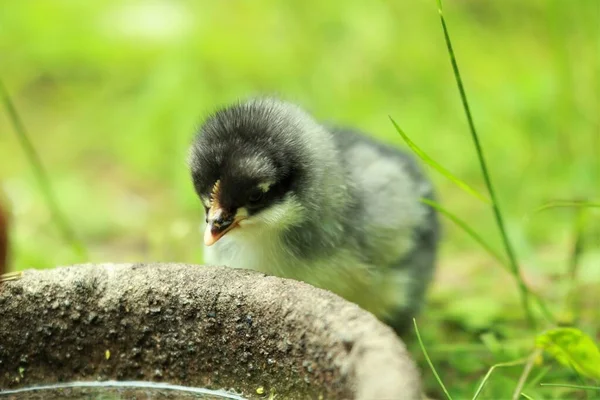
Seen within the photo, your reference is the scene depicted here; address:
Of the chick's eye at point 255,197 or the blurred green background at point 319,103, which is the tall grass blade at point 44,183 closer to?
the blurred green background at point 319,103

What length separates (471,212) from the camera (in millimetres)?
4176

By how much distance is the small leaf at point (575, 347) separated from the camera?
207cm

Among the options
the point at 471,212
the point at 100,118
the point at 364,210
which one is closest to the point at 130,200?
the point at 100,118

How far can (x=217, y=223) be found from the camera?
83.4 inches

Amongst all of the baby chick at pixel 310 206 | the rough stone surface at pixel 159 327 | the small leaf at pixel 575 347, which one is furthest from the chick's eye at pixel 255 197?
the small leaf at pixel 575 347

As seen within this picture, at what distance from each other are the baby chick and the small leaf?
0.50m

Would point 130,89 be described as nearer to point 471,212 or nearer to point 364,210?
point 471,212

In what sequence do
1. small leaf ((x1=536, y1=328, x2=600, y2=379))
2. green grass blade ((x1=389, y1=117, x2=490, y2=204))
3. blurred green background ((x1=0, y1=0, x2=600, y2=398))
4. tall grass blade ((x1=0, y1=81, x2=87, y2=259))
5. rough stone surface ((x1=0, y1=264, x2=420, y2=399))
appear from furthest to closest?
1. blurred green background ((x1=0, y1=0, x2=600, y2=398))
2. tall grass blade ((x1=0, y1=81, x2=87, y2=259))
3. small leaf ((x1=536, y1=328, x2=600, y2=379))
4. green grass blade ((x1=389, y1=117, x2=490, y2=204))
5. rough stone surface ((x1=0, y1=264, x2=420, y2=399))

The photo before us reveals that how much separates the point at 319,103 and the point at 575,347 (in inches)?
123

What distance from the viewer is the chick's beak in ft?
6.93

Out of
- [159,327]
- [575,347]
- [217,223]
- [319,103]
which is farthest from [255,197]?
[319,103]

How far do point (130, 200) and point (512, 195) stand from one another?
1.99 meters

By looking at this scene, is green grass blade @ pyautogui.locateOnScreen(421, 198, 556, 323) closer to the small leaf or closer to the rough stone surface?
the small leaf

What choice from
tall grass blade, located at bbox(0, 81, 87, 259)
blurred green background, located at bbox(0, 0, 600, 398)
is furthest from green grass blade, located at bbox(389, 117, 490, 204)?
tall grass blade, located at bbox(0, 81, 87, 259)
